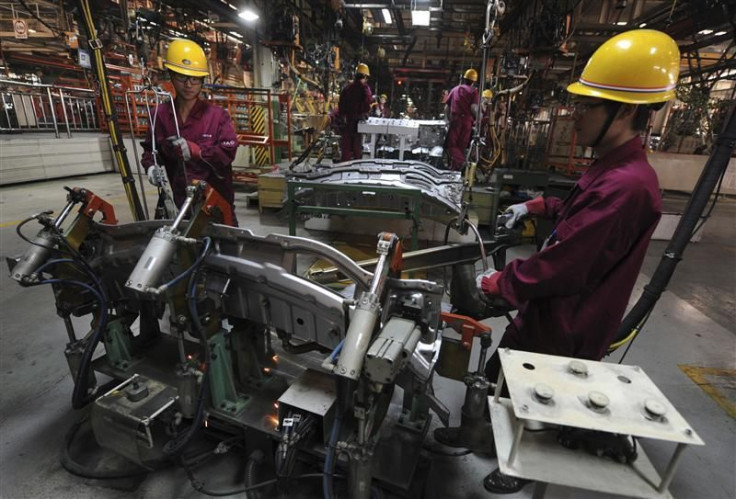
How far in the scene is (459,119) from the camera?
6.59 metres

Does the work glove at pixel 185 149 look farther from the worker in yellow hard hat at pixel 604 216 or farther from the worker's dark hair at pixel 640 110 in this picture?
the worker's dark hair at pixel 640 110

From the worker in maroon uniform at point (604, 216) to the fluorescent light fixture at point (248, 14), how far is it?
8.23m

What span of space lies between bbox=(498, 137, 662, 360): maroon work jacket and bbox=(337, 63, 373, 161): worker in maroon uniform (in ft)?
19.3


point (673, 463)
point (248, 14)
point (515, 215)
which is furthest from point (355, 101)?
point (673, 463)

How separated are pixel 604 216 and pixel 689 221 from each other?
1.65 meters

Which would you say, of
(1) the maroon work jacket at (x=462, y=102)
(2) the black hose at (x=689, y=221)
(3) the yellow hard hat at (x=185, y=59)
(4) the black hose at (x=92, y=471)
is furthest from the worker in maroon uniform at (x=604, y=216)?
(1) the maroon work jacket at (x=462, y=102)

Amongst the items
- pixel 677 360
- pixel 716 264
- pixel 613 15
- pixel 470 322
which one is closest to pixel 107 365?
pixel 470 322

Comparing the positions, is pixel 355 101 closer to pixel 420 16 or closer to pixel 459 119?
pixel 459 119

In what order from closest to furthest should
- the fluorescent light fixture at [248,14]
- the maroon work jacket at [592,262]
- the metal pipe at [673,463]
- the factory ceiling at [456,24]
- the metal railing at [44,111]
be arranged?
the metal pipe at [673,463]
the maroon work jacket at [592,262]
the factory ceiling at [456,24]
the fluorescent light fixture at [248,14]
the metal railing at [44,111]

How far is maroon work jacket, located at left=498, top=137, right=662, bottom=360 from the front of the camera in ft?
4.11

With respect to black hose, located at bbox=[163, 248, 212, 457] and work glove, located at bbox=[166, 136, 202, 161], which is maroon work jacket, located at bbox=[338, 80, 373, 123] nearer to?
work glove, located at bbox=[166, 136, 202, 161]

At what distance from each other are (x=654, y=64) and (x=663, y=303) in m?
3.42

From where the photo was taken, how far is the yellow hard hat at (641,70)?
1.27 metres

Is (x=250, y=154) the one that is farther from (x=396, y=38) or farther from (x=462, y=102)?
(x=396, y=38)
